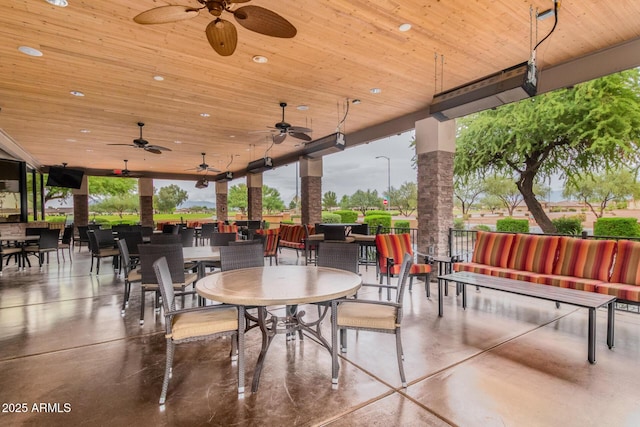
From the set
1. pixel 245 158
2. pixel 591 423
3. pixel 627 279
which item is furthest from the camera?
pixel 245 158

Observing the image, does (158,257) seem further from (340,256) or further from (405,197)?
(405,197)

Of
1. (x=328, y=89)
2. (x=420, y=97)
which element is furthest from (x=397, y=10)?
(x=420, y=97)

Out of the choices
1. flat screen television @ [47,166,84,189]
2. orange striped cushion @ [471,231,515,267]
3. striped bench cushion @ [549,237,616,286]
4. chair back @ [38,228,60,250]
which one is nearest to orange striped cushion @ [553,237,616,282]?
striped bench cushion @ [549,237,616,286]

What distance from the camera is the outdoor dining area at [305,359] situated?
2.15 m

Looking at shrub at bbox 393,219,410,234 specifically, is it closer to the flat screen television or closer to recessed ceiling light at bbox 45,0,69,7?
recessed ceiling light at bbox 45,0,69,7

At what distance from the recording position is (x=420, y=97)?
5.95m

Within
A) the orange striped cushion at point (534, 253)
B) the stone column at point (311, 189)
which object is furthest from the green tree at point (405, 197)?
the orange striped cushion at point (534, 253)

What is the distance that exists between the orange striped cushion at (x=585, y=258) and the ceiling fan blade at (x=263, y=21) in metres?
4.35

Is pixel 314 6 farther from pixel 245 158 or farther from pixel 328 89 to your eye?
pixel 245 158

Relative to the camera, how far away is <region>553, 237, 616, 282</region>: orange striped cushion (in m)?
3.96

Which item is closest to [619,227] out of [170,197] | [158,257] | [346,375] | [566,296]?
[566,296]

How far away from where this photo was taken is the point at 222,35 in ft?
8.99

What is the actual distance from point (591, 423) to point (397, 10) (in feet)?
12.2

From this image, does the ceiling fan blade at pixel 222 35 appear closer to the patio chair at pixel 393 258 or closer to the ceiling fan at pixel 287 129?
the ceiling fan at pixel 287 129
